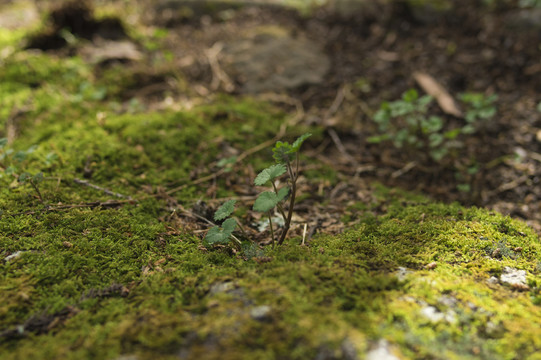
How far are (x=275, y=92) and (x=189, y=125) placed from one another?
158cm

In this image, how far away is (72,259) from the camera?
81.0 inches

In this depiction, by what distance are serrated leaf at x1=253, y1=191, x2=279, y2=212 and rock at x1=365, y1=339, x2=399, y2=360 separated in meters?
0.84

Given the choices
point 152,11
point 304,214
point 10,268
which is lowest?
point 304,214

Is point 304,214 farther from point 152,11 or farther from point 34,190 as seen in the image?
point 152,11

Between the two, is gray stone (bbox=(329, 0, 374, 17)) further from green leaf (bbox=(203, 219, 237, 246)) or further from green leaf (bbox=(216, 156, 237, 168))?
green leaf (bbox=(203, 219, 237, 246))

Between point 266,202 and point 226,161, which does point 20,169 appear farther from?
point 266,202

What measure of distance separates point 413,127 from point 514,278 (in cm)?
222

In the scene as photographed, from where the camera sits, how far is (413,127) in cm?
381

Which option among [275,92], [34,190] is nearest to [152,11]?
[275,92]

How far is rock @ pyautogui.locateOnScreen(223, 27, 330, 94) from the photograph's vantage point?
5.01 metres

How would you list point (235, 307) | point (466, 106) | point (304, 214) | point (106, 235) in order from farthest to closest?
point (466, 106)
point (304, 214)
point (106, 235)
point (235, 307)

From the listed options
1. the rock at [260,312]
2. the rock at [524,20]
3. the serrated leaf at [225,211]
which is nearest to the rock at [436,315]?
the rock at [260,312]

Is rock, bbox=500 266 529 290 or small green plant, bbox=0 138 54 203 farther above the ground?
small green plant, bbox=0 138 54 203

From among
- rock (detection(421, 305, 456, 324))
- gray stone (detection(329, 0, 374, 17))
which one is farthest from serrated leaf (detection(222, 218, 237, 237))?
gray stone (detection(329, 0, 374, 17))
